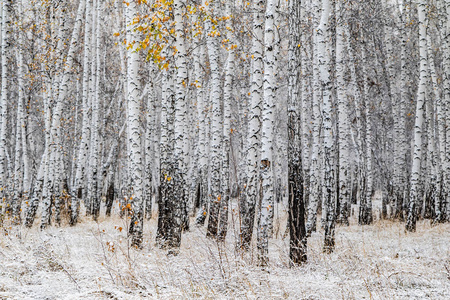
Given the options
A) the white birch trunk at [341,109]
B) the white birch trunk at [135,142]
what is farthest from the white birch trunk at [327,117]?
the white birch trunk at [135,142]

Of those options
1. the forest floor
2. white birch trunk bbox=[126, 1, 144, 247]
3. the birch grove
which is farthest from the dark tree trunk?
the forest floor

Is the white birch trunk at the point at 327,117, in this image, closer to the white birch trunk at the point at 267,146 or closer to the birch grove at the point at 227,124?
the birch grove at the point at 227,124

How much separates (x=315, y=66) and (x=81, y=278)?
355 inches

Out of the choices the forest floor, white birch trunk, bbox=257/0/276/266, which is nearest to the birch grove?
white birch trunk, bbox=257/0/276/266

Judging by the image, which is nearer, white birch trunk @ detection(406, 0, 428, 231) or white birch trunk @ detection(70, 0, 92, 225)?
white birch trunk @ detection(406, 0, 428, 231)

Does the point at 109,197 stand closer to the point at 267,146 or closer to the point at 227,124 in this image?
the point at 227,124

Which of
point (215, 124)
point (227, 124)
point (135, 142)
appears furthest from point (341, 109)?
point (135, 142)

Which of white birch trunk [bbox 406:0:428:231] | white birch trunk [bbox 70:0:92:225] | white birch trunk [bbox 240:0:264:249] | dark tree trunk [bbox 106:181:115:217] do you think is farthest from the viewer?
dark tree trunk [bbox 106:181:115:217]

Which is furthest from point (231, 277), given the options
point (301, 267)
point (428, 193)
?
point (428, 193)

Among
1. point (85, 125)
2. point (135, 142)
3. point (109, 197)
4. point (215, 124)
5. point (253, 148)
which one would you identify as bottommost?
point (109, 197)

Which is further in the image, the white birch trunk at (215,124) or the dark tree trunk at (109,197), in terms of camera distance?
the dark tree trunk at (109,197)

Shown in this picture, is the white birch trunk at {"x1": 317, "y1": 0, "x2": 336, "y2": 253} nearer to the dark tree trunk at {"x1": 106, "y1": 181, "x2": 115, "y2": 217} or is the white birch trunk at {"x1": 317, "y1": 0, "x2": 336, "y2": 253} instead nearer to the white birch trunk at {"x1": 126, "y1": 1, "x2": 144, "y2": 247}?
the white birch trunk at {"x1": 126, "y1": 1, "x2": 144, "y2": 247}

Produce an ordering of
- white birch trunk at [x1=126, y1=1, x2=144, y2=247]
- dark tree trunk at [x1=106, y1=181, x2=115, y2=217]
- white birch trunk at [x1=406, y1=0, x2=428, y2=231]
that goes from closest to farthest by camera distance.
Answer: white birch trunk at [x1=126, y1=1, x2=144, y2=247] → white birch trunk at [x1=406, y1=0, x2=428, y2=231] → dark tree trunk at [x1=106, y1=181, x2=115, y2=217]

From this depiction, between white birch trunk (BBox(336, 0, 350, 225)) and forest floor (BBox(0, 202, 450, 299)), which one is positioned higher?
white birch trunk (BBox(336, 0, 350, 225))
